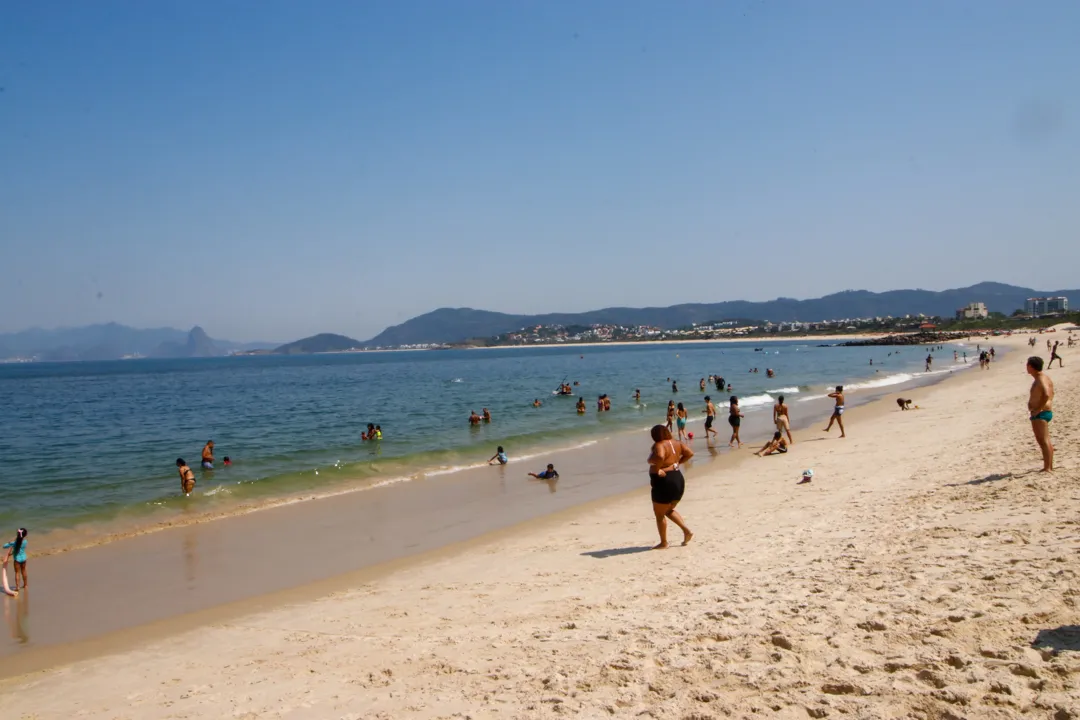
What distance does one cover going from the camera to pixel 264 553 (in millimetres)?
11297

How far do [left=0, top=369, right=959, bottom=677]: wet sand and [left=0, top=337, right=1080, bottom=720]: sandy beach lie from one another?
18.4 inches

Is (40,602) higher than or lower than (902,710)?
lower

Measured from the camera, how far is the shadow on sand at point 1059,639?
4.34 m

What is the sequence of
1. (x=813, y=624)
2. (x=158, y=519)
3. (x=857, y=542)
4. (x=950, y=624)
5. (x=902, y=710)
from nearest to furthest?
1. (x=902, y=710)
2. (x=950, y=624)
3. (x=813, y=624)
4. (x=857, y=542)
5. (x=158, y=519)

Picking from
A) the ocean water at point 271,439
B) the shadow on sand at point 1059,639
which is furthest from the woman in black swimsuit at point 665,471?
the ocean water at point 271,439

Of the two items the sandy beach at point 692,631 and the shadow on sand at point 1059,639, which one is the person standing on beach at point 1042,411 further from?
the shadow on sand at point 1059,639

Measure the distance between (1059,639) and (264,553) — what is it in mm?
10486

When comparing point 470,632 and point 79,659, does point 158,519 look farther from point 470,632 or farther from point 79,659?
point 470,632

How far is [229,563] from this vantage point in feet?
35.4

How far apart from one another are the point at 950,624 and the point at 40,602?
34.6ft

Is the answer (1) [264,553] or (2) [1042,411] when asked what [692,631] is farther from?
(1) [264,553]

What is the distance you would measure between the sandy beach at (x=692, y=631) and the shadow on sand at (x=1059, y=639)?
1 centimetres

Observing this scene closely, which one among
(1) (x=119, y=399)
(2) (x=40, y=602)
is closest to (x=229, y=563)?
(2) (x=40, y=602)

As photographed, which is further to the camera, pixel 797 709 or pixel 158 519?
pixel 158 519
